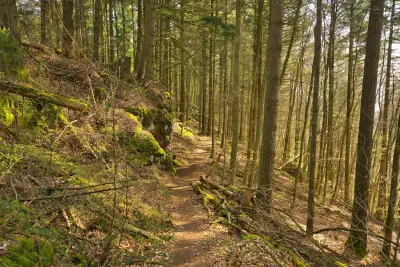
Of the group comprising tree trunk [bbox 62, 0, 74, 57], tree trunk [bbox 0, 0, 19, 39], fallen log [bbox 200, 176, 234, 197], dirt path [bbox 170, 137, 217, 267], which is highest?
tree trunk [bbox 62, 0, 74, 57]

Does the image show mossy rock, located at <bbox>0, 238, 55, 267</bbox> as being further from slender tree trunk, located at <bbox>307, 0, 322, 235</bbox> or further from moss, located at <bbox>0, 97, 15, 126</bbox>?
slender tree trunk, located at <bbox>307, 0, 322, 235</bbox>

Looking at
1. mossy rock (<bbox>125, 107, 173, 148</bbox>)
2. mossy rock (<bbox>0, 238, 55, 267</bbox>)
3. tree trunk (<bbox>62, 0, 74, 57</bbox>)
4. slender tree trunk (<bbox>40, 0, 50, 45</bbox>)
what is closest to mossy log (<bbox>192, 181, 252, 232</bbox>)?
mossy rock (<bbox>125, 107, 173, 148</bbox>)

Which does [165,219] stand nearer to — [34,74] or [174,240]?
[174,240]

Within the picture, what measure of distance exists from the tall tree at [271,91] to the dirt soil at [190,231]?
1664 millimetres

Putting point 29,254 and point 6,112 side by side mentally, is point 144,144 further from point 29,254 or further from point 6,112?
point 29,254

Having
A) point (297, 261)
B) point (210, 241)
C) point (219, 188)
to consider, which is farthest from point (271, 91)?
point (219, 188)

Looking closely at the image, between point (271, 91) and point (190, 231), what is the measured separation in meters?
4.10

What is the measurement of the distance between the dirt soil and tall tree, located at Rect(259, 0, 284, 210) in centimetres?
166

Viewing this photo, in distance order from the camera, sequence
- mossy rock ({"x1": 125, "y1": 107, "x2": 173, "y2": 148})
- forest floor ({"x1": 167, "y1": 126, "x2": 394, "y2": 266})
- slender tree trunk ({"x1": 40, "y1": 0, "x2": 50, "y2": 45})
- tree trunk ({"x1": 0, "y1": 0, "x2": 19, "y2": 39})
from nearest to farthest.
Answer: forest floor ({"x1": 167, "y1": 126, "x2": 394, "y2": 266}), tree trunk ({"x1": 0, "y1": 0, "x2": 19, "y2": 39}), mossy rock ({"x1": 125, "y1": 107, "x2": 173, "y2": 148}), slender tree trunk ({"x1": 40, "y1": 0, "x2": 50, "y2": 45})

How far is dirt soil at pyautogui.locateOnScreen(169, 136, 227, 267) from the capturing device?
5.44m

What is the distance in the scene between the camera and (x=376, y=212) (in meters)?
15.8

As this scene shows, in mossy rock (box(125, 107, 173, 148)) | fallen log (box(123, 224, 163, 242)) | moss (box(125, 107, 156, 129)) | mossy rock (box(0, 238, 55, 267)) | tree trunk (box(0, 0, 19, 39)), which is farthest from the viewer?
mossy rock (box(125, 107, 173, 148))

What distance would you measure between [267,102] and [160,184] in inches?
196

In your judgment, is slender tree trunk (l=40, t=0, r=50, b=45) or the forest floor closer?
the forest floor
